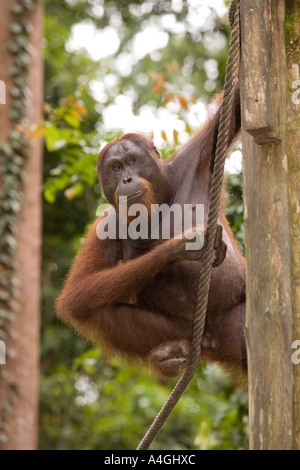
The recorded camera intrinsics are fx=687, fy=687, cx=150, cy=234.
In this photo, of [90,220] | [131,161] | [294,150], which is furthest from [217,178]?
[90,220]

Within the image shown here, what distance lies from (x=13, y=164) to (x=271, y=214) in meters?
6.01

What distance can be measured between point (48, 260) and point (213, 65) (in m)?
3.65

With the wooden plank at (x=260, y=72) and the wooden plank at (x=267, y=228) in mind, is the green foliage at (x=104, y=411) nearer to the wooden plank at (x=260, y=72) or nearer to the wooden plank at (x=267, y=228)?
the wooden plank at (x=267, y=228)

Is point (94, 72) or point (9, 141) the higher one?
point (94, 72)

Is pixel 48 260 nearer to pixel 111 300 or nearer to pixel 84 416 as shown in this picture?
pixel 84 416

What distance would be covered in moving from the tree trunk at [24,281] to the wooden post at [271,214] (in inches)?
228

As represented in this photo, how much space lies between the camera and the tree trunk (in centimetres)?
773

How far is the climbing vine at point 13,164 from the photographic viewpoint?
7734 mm

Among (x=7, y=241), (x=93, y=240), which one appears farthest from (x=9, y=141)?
(x=93, y=240)

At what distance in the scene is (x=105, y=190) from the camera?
133 inches

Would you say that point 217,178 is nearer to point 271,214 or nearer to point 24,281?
point 271,214

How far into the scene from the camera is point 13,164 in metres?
7.93

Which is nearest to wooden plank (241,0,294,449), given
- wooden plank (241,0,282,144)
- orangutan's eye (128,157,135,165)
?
wooden plank (241,0,282,144)

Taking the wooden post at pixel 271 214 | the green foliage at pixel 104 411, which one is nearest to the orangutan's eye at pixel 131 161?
the wooden post at pixel 271 214
